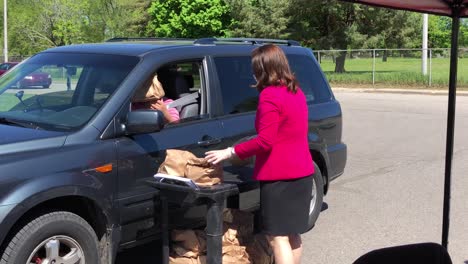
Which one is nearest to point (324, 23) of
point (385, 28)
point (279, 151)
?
point (385, 28)

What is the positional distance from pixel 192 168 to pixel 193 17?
143ft

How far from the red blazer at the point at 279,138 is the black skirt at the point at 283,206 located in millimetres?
56

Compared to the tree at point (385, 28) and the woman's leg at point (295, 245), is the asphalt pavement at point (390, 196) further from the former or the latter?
the tree at point (385, 28)

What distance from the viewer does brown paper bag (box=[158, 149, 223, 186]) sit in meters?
3.55

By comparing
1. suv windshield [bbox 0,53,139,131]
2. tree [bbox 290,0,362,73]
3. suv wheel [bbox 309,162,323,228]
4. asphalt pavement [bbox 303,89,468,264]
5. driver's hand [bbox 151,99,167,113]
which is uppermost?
tree [bbox 290,0,362,73]

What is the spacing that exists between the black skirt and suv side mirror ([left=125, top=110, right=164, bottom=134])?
830 millimetres

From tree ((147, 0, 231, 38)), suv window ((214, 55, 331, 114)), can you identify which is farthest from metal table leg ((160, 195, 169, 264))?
tree ((147, 0, 231, 38))

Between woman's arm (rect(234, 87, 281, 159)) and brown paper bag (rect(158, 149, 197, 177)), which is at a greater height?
woman's arm (rect(234, 87, 281, 159))

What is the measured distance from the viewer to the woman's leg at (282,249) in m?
3.74

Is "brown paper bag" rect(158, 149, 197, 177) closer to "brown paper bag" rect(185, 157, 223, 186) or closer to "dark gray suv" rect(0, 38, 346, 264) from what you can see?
"brown paper bag" rect(185, 157, 223, 186)

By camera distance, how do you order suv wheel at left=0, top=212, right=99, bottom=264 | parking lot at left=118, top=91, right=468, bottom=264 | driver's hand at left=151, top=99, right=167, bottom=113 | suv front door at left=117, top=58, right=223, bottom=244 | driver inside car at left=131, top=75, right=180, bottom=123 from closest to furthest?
suv wheel at left=0, top=212, right=99, bottom=264
suv front door at left=117, top=58, right=223, bottom=244
driver inside car at left=131, top=75, right=180, bottom=123
driver's hand at left=151, top=99, right=167, bottom=113
parking lot at left=118, top=91, right=468, bottom=264

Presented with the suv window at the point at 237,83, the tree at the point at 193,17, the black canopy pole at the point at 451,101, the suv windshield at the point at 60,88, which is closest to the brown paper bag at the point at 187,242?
the suv windshield at the point at 60,88

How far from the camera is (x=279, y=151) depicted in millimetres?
3586

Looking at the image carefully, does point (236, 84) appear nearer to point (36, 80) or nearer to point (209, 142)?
point (209, 142)
